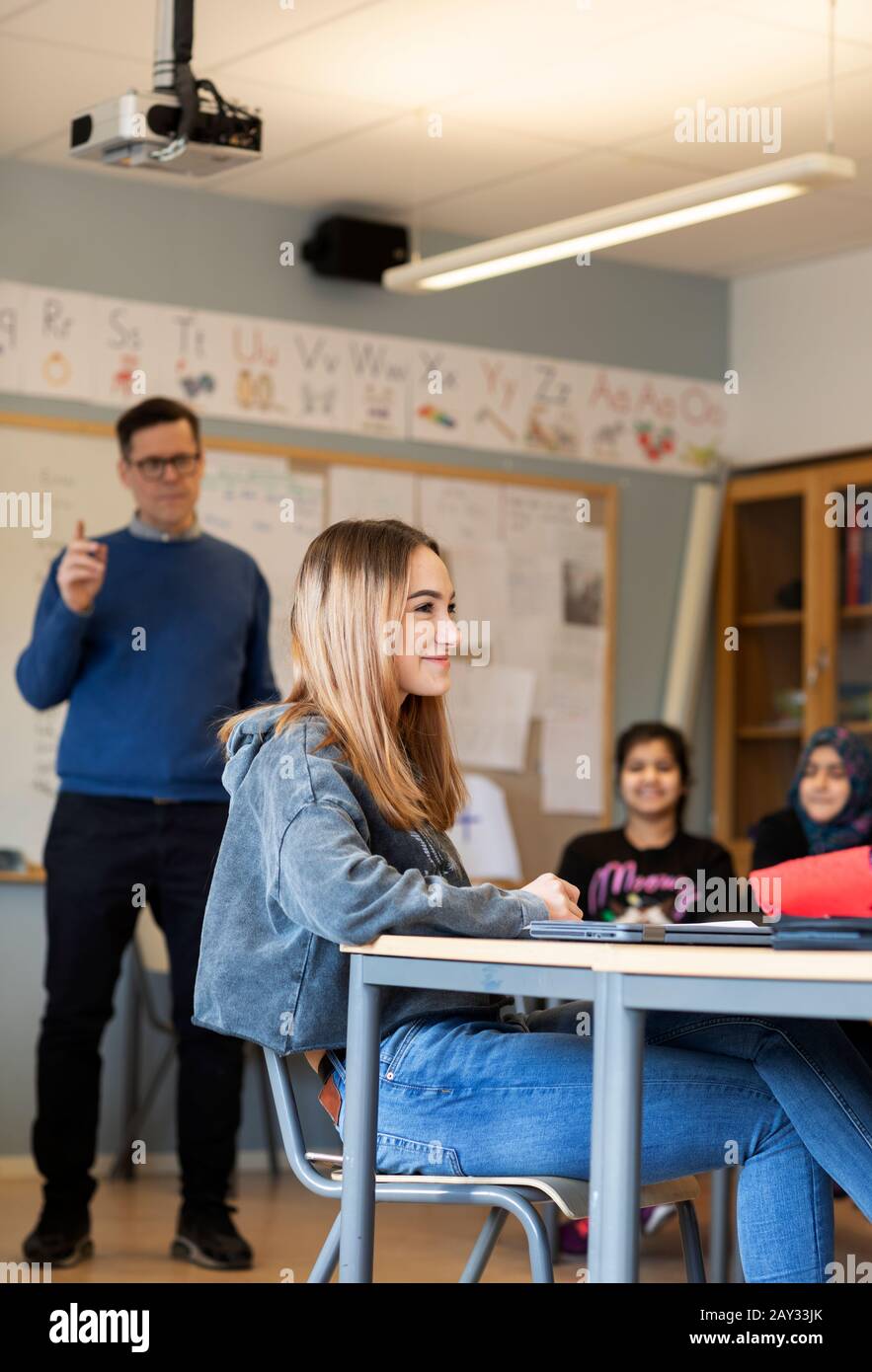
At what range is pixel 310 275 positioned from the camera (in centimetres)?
538

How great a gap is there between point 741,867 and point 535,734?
80 centimetres

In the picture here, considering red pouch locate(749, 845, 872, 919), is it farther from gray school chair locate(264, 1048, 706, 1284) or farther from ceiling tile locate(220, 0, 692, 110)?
ceiling tile locate(220, 0, 692, 110)

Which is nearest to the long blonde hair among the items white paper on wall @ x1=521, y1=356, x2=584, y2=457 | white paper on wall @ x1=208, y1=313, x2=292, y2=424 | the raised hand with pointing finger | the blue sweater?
the raised hand with pointing finger

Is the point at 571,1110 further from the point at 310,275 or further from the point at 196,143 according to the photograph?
the point at 310,275

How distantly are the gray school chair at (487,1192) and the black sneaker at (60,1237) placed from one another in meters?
1.59

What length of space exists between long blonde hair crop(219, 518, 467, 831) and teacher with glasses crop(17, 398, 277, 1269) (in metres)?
1.62

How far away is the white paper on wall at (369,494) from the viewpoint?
211 inches

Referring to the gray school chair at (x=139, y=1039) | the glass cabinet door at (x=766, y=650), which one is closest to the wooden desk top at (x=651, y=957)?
the gray school chair at (x=139, y=1039)

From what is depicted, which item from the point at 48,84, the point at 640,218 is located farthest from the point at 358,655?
the point at 48,84

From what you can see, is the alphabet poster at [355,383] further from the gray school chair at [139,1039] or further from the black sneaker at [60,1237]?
the black sneaker at [60,1237]

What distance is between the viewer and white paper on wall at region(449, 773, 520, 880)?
18.0 ft

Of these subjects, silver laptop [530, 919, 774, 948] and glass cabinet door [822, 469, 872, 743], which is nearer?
silver laptop [530, 919, 774, 948]

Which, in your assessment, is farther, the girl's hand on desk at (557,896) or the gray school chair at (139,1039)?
the gray school chair at (139,1039)

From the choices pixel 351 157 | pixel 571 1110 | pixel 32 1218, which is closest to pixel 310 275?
pixel 351 157
